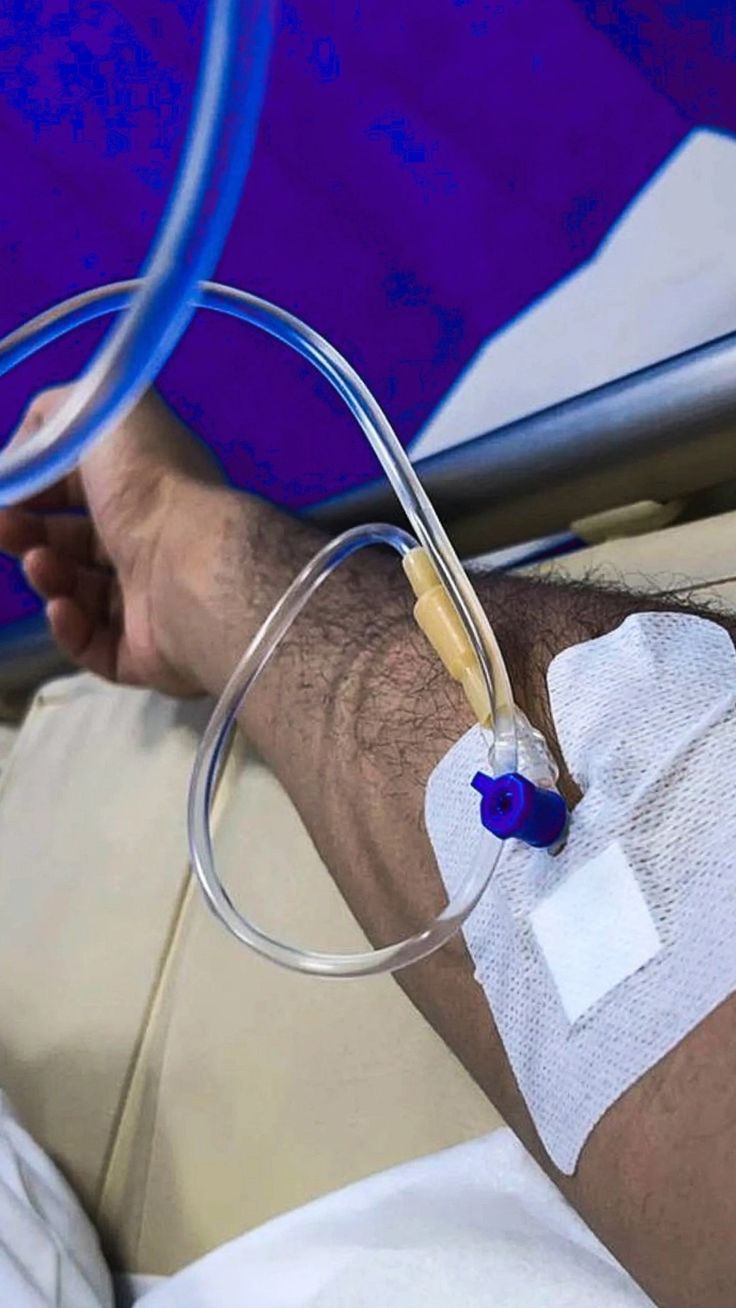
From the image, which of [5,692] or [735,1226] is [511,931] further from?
[5,692]

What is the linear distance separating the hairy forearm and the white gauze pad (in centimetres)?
2

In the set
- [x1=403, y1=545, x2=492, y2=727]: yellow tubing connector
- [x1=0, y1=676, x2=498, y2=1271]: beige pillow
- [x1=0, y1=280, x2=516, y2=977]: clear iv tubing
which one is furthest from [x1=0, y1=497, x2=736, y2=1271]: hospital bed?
[x1=403, y1=545, x2=492, y2=727]: yellow tubing connector

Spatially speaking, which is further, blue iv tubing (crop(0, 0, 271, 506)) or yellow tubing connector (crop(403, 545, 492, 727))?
yellow tubing connector (crop(403, 545, 492, 727))

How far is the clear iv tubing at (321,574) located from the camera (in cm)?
57

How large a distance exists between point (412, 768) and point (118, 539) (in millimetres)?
441

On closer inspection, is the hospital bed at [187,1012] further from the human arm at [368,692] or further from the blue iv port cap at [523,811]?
the blue iv port cap at [523,811]

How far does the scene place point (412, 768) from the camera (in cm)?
67

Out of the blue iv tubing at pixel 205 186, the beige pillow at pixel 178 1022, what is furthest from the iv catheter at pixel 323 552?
the beige pillow at pixel 178 1022

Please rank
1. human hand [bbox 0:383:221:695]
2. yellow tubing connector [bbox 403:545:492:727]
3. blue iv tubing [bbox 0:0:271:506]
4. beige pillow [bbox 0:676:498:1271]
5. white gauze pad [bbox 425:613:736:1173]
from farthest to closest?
human hand [bbox 0:383:221:695]
beige pillow [bbox 0:676:498:1271]
yellow tubing connector [bbox 403:545:492:727]
white gauze pad [bbox 425:613:736:1173]
blue iv tubing [bbox 0:0:271:506]

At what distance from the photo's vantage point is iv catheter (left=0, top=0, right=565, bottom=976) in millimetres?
315

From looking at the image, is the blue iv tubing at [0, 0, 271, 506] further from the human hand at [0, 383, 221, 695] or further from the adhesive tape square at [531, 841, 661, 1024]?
the human hand at [0, 383, 221, 695]

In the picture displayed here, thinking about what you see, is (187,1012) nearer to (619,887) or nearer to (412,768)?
(412,768)

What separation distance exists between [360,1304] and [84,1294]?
175 mm

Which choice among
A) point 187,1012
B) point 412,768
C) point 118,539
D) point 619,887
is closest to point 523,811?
point 619,887
